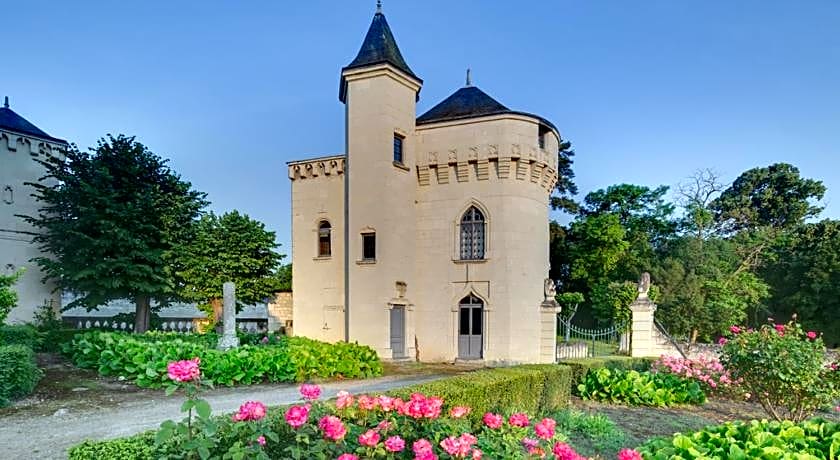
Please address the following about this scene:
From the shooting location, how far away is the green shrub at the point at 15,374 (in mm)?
7293

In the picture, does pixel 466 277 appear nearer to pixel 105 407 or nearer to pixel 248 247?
pixel 248 247

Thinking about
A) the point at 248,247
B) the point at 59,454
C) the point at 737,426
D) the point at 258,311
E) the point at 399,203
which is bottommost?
the point at 258,311

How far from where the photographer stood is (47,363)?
1028cm

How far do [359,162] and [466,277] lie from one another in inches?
206

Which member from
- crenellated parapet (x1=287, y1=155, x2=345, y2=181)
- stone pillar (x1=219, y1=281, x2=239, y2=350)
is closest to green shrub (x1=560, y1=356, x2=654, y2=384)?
stone pillar (x1=219, y1=281, x2=239, y2=350)

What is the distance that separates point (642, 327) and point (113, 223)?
15.5 metres

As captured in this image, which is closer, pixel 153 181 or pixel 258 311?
pixel 153 181

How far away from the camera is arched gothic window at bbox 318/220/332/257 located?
57.8 feet

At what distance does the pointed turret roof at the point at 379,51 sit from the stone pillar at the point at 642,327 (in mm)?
10292

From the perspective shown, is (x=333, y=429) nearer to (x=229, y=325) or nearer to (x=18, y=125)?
(x=229, y=325)

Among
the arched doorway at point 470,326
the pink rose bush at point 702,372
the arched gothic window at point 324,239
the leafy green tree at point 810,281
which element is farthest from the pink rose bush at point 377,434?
the leafy green tree at point 810,281

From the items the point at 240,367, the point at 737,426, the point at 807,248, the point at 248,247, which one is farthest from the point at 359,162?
the point at 807,248

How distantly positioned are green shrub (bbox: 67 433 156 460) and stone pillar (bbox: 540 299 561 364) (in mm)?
10829

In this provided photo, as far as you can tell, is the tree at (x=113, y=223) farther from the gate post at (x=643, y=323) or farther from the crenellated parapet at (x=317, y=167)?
the gate post at (x=643, y=323)
